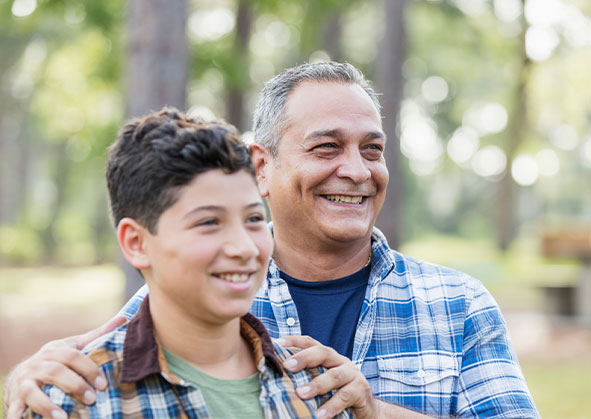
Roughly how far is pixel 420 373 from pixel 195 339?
0.96 metres

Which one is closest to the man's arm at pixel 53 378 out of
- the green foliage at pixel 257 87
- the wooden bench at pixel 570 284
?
the green foliage at pixel 257 87

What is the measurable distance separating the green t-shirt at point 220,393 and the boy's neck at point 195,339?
21 millimetres

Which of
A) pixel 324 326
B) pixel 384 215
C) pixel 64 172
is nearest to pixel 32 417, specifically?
pixel 324 326

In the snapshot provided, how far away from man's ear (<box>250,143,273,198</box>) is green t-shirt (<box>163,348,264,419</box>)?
1130 mm

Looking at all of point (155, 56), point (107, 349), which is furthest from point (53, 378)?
point (155, 56)

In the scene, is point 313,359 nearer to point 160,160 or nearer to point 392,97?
point 160,160

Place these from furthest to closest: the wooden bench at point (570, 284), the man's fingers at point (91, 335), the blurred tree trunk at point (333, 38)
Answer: the blurred tree trunk at point (333, 38) < the wooden bench at point (570, 284) < the man's fingers at point (91, 335)

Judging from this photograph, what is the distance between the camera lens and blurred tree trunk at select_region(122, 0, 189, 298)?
22.3ft

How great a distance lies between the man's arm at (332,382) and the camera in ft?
7.13

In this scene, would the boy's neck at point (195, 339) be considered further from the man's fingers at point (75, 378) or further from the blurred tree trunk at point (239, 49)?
the blurred tree trunk at point (239, 49)

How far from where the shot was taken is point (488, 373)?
2633 mm

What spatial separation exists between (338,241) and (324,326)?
1.04 feet

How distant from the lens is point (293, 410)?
6.82ft

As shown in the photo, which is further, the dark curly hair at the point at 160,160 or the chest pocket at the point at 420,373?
the chest pocket at the point at 420,373
